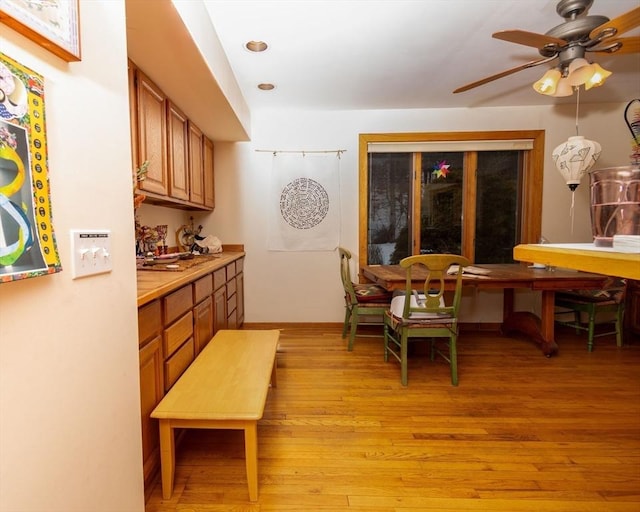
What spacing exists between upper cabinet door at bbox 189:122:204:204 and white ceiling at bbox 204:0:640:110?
2.00 ft

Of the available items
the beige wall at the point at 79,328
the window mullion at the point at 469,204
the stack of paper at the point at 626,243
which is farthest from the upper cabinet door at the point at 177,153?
the window mullion at the point at 469,204

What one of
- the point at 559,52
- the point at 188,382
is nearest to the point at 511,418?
the point at 188,382

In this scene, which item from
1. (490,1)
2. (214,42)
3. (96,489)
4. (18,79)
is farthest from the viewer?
(214,42)

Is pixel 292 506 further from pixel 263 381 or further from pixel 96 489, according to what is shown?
pixel 96 489

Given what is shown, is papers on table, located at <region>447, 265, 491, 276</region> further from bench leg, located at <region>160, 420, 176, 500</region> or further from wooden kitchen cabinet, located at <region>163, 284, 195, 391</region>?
bench leg, located at <region>160, 420, 176, 500</region>

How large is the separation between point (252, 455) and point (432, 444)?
97 centimetres

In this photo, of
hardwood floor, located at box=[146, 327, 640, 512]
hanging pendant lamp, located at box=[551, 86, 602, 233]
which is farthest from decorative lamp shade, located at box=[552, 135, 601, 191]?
hardwood floor, located at box=[146, 327, 640, 512]

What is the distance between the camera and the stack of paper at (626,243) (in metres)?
0.67

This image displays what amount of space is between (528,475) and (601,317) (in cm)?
307

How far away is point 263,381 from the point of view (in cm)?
153

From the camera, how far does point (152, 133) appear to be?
204 cm

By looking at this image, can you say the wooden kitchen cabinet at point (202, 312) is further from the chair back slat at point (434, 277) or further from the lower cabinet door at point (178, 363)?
the chair back slat at point (434, 277)

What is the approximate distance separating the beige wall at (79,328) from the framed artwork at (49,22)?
0.08 ft

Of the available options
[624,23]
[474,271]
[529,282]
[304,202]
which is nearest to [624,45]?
[624,23]
